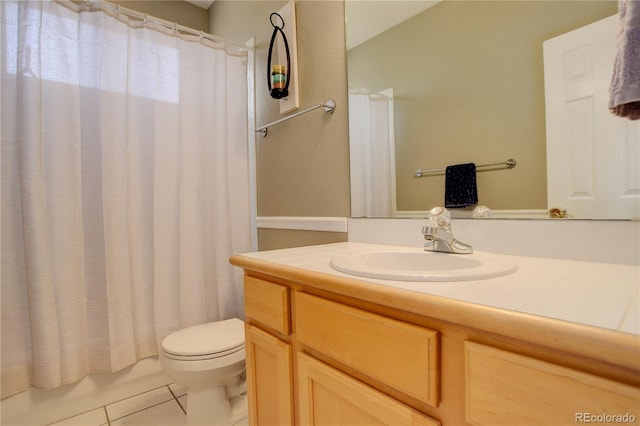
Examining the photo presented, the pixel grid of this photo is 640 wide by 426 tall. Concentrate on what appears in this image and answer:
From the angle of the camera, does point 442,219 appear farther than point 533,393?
Yes

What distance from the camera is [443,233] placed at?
3.05 ft

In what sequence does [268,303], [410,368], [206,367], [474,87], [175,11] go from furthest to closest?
[175,11] → [206,367] → [474,87] → [268,303] → [410,368]

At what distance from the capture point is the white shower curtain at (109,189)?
130 centimetres

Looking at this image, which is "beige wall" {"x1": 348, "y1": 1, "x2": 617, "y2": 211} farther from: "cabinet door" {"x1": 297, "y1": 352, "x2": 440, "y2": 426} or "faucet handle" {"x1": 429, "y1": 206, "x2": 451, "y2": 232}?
"cabinet door" {"x1": 297, "y1": 352, "x2": 440, "y2": 426}

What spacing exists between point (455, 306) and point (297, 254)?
0.63 meters

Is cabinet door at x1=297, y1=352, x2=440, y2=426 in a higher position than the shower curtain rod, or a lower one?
lower

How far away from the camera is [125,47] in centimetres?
153

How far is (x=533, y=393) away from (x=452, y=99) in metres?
0.92

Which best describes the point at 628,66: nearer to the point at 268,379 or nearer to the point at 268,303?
the point at 268,303

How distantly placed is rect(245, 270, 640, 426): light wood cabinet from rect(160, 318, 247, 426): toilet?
0.43m

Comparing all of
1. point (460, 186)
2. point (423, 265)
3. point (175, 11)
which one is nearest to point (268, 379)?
point (423, 265)

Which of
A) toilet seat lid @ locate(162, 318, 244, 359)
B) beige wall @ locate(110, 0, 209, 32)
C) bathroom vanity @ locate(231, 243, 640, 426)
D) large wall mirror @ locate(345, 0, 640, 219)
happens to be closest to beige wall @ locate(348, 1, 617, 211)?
large wall mirror @ locate(345, 0, 640, 219)

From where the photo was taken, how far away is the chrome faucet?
917 mm

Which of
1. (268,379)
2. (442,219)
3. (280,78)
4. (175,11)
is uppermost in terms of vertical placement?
(175,11)
